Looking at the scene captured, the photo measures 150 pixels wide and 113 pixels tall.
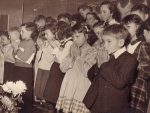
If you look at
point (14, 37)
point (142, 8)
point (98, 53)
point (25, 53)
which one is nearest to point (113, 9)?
point (142, 8)

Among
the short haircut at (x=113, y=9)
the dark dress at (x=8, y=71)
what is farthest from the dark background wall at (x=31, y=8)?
the dark dress at (x=8, y=71)

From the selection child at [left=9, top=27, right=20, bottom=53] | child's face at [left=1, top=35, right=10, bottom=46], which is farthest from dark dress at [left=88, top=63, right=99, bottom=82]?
child's face at [left=1, top=35, right=10, bottom=46]

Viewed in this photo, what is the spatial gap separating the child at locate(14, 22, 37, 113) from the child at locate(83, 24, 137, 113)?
1.08 meters

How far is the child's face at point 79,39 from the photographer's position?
12.1 ft

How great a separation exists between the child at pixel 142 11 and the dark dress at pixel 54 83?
1.06m

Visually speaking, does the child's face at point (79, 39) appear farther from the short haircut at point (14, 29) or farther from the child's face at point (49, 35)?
the short haircut at point (14, 29)

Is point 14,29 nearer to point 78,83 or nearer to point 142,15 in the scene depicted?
point 78,83

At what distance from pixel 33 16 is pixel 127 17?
123 cm

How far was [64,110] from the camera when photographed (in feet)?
12.3

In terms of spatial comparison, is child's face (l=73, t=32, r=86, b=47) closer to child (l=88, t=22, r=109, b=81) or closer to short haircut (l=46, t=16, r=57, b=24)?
child (l=88, t=22, r=109, b=81)

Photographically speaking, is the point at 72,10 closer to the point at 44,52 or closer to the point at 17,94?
the point at 44,52

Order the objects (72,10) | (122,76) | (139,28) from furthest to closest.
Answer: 1. (72,10)
2. (139,28)
3. (122,76)

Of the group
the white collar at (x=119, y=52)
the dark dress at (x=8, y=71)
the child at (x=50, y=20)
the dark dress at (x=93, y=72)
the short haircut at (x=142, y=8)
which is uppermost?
the short haircut at (x=142, y=8)

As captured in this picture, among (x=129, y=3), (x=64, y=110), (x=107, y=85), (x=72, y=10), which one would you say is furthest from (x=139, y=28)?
(x=64, y=110)
